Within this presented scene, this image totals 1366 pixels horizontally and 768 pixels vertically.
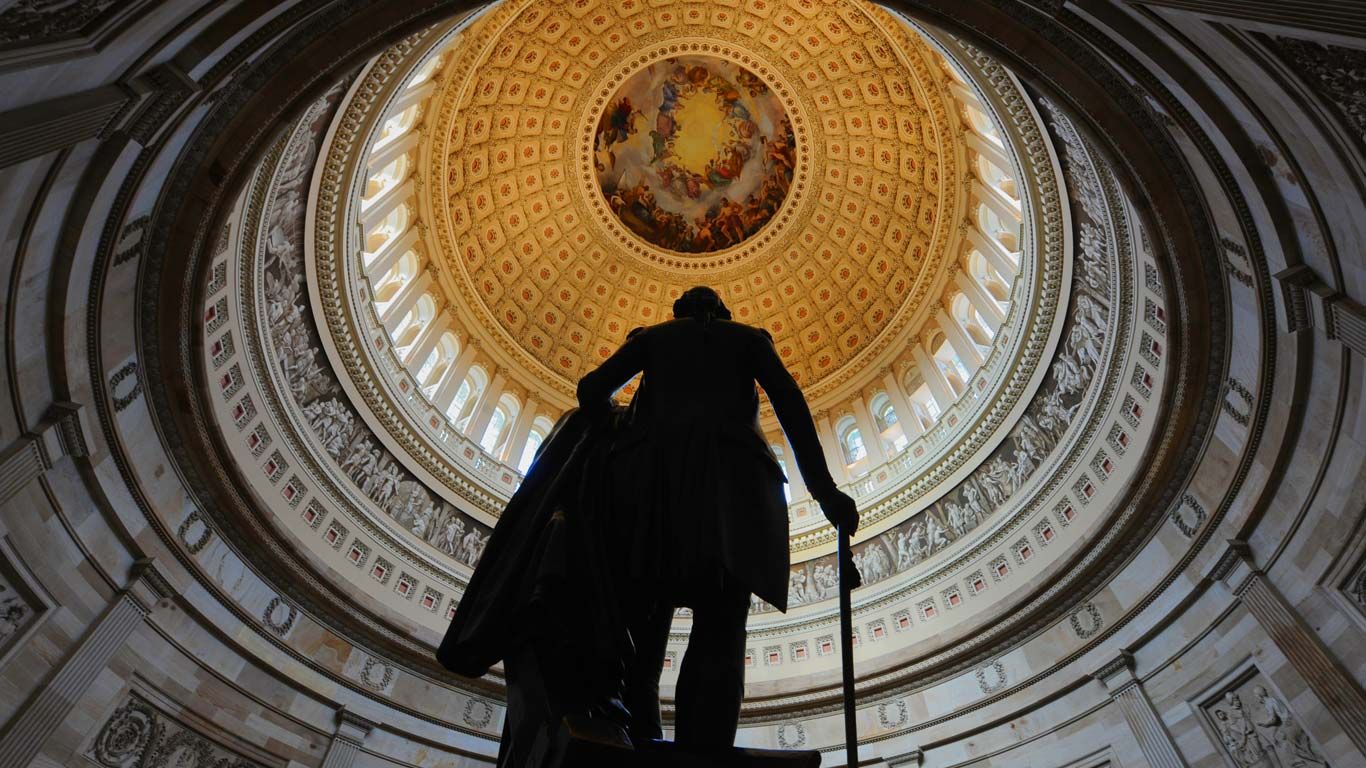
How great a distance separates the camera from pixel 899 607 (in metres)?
17.2

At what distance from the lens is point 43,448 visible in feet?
28.3

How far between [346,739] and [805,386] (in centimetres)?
1825

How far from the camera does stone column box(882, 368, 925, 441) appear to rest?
866 inches

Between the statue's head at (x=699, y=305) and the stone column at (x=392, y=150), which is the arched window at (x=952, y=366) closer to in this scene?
the stone column at (x=392, y=150)

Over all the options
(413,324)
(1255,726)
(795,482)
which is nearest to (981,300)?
(795,482)

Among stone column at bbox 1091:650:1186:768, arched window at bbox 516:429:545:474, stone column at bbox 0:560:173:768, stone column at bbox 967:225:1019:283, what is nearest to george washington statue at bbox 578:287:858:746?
stone column at bbox 0:560:173:768

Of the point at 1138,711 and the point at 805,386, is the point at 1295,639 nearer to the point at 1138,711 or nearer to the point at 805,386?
the point at 1138,711

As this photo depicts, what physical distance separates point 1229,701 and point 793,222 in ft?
71.7

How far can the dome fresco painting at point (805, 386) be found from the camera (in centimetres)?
776

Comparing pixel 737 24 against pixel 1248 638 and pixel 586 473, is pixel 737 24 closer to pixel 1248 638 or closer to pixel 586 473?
pixel 1248 638

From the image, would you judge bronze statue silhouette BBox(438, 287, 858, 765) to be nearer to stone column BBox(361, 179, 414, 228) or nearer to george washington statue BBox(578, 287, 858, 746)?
george washington statue BBox(578, 287, 858, 746)

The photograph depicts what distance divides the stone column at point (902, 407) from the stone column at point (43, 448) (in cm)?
1843

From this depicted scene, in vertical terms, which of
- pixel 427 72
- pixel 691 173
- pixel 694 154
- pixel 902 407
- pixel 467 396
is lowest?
pixel 467 396

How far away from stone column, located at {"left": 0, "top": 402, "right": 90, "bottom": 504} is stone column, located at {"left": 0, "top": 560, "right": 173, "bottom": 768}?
2295 mm
